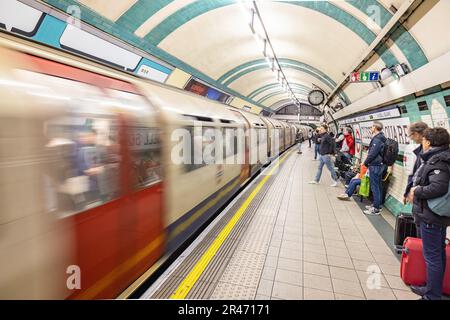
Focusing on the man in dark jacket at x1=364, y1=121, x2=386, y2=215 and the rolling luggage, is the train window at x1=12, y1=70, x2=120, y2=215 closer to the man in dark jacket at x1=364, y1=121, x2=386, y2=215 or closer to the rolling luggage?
the rolling luggage

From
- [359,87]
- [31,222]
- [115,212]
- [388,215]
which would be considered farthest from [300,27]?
[31,222]

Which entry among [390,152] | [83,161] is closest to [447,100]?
[390,152]

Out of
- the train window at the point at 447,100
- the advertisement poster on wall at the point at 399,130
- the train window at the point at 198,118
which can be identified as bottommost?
the advertisement poster on wall at the point at 399,130

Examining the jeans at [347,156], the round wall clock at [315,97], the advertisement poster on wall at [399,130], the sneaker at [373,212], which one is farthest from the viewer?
the round wall clock at [315,97]

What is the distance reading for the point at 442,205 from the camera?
8.91 feet

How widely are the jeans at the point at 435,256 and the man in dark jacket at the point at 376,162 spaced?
9.56ft

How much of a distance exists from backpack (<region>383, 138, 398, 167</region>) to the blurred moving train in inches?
169

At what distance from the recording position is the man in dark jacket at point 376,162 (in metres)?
5.51

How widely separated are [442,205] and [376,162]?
3.17m

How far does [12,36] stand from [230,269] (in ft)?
10.4

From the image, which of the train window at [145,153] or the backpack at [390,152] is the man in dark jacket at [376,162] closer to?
the backpack at [390,152]

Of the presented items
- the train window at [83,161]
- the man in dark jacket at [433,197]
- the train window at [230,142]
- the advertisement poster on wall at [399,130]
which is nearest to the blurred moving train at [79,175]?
the train window at [83,161]
